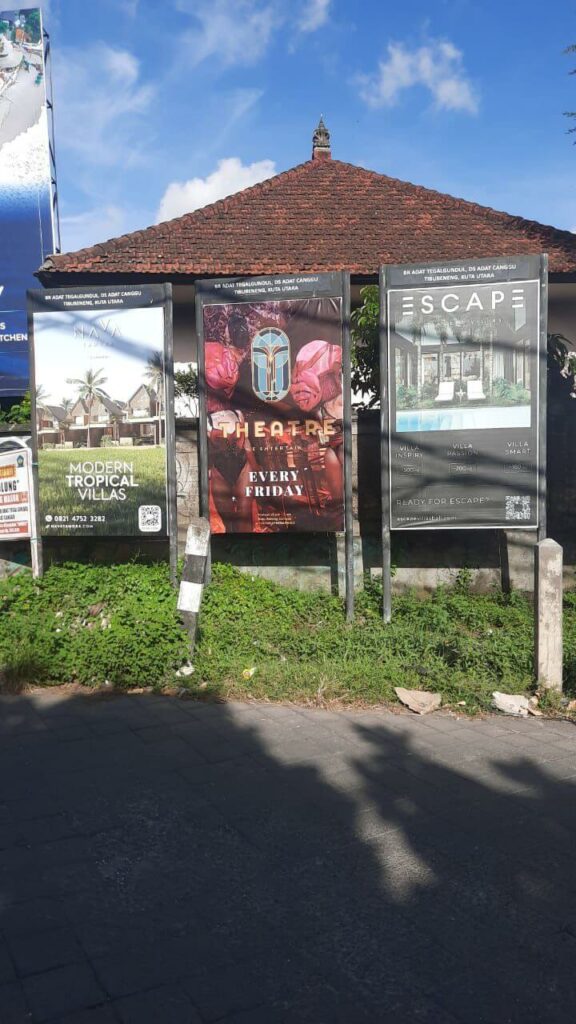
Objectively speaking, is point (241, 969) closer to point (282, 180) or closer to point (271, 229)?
point (271, 229)

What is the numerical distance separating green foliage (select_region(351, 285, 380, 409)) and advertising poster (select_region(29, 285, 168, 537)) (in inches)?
90.7

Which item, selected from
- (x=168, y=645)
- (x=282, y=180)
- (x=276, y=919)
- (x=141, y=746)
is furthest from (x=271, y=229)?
(x=276, y=919)

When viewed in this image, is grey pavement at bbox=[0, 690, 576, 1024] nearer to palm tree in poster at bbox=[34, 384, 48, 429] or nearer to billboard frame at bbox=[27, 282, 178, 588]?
billboard frame at bbox=[27, 282, 178, 588]

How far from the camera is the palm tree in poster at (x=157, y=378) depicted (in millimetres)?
7523

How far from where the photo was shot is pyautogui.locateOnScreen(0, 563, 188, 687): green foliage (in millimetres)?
6066

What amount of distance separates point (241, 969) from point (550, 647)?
150 inches

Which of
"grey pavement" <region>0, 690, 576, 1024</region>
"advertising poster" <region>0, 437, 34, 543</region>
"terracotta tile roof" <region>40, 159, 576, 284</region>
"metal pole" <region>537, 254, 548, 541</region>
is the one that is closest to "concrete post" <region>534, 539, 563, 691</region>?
"grey pavement" <region>0, 690, 576, 1024</region>

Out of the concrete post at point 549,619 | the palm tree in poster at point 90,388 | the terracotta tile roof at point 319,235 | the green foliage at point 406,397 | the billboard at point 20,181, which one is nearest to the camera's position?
the concrete post at point 549,619

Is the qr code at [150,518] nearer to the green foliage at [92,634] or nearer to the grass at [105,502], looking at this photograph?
the grass at [105,502]

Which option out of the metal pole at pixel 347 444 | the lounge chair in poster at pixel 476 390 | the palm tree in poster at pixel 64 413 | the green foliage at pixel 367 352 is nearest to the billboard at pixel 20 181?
the palm tree in poster at pixel 64 413

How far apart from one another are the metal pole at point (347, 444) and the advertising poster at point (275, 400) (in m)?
0.06

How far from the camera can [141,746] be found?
489 centimetres

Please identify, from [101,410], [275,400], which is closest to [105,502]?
[101,410]

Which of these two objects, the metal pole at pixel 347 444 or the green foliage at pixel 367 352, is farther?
the green foliage at pixel 367 352
